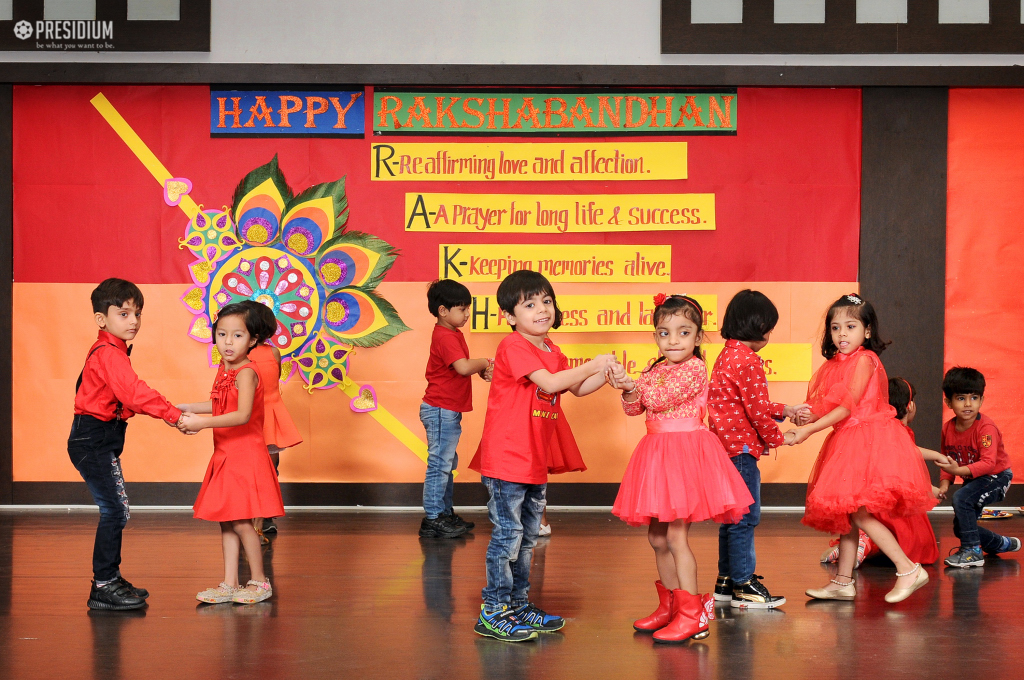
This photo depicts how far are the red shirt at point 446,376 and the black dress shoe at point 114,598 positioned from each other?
1.85 meters

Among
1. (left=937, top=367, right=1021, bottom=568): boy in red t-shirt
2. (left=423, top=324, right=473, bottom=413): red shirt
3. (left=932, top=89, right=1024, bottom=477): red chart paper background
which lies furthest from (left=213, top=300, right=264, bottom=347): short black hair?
(left=932, top=89, right=1024, bottom=477): red chart paper background

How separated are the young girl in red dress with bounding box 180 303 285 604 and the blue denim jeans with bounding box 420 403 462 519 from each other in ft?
4.26

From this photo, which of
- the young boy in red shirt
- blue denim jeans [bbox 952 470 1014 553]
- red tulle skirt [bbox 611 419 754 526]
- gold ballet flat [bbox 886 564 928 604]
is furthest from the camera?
blue denim jeans [bbox 952 470 1014 553]

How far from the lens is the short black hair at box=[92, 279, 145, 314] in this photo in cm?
338

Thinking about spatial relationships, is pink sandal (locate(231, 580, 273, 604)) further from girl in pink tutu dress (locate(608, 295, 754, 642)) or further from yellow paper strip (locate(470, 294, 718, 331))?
yellow paper strip (locate(470, 294, 718, 331))

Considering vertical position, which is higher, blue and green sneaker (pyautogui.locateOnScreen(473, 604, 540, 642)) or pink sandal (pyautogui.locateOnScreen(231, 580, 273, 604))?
blue and green sneaker (pyautogui.locateOnScreen(473, 604, 540, 642))

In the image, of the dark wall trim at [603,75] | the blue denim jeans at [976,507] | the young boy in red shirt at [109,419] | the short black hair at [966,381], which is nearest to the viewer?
the young boy in red shirt at [109,419]

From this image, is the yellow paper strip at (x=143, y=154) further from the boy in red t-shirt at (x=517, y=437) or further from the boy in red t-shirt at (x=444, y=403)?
the boy in red t-shirt at (x=517, y=437)

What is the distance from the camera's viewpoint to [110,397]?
11.0 feet

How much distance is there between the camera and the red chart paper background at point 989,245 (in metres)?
5.38

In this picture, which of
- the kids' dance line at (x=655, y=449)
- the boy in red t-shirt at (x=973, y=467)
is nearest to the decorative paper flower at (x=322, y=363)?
the kids' dance line at (x=655, y=449)

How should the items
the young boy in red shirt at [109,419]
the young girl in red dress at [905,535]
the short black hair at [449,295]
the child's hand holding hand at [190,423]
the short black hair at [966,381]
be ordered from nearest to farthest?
the child's hand holding hand at [190,423] < the young boy in red shirt at [109,419] < the young girl in red dress at [905,535] < the short black hair at [966,381] < the short black hair at [449,295]

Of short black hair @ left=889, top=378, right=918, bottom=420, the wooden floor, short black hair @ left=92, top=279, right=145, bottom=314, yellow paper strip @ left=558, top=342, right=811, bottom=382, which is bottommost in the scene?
the wooden floor

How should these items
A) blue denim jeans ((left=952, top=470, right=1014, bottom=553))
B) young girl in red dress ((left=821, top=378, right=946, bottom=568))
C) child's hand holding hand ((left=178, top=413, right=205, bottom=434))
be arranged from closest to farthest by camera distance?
child's hand holding hand ((left=178, top=413, right=205, bottom=434)) < young girl in red dress ((left=821, top=378, right=946, bottom=568)) < blue denim jeans ((left=952, top=470, right=1014, bottom=553))
